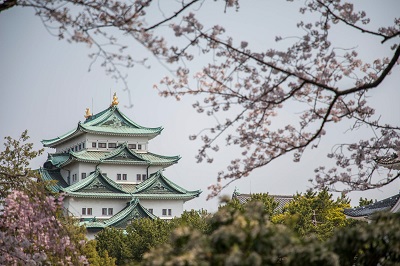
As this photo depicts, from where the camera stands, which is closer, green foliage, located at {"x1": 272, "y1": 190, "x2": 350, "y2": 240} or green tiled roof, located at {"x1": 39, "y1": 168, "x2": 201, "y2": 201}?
green foliage, located at {"x1": 272, "y1": 190, "x2": 350, "y2": 240}

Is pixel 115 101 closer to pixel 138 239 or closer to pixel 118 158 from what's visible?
pixel 118 158

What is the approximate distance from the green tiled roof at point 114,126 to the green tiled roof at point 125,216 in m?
6.46

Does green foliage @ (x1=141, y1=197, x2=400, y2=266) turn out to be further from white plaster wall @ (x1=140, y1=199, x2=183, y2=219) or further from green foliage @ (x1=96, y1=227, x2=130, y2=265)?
white plaster wall @ (x1=140, y1=199, x2=183, y2=219)

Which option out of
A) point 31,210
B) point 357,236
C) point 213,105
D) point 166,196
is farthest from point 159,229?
point 357,236

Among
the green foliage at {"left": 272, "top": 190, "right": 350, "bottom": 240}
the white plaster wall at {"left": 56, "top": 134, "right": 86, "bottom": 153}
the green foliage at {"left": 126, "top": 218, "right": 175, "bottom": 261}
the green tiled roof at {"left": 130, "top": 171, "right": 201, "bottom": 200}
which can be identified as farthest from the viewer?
the white plaster wall at {"left": 56, "top": 134, "right": 86, "bottom": 153}

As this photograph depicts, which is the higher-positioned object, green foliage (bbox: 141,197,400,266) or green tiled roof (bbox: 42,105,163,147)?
green tiled roof (bbox: 42,105,163,147)

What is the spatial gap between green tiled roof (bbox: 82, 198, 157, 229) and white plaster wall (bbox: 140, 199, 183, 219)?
117 inches

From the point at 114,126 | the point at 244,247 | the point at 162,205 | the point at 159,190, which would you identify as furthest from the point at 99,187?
the point at 244,247

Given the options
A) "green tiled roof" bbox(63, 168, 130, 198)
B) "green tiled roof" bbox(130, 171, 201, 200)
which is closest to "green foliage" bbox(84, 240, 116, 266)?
"green tiled roof" bbox(63, 168, 130, 198)

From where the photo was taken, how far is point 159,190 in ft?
152

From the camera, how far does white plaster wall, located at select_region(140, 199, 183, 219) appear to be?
46.8m

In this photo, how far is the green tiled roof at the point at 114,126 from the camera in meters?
47.8

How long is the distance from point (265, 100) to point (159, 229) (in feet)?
83.1

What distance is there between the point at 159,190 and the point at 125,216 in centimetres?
431
